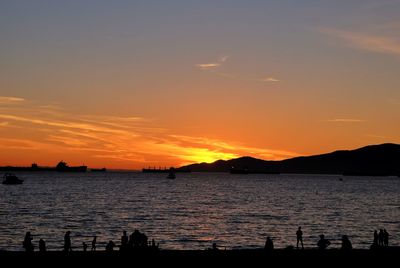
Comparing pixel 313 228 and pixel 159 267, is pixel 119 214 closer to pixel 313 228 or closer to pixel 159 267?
pixel 313 228

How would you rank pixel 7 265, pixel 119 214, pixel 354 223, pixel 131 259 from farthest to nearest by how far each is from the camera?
1. pixel 119 214
2. pixel 354 223
3. pixel 131 259
4. pixel 7 265

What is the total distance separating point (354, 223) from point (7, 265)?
72.8 m

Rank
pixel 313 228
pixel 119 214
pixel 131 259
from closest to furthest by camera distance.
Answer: pixel 131 259
pixel 313 228
pixel 119 214

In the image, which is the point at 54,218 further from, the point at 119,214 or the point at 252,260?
the point at 252,260

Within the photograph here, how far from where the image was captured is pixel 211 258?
36.6 metres

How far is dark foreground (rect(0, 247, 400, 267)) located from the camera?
34938mm

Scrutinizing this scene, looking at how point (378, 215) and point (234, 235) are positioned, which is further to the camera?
point (378, 215)

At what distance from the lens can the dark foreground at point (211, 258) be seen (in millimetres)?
34938

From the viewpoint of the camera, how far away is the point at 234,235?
2975 inches

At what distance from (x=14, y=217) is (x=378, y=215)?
66845mm

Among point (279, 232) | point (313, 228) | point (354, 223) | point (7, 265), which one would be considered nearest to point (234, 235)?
point (279, 232)

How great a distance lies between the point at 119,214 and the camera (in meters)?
108

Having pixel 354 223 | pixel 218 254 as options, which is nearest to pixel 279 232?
pixel 354 223

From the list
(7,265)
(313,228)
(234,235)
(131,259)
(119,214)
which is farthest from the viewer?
(119,214)
